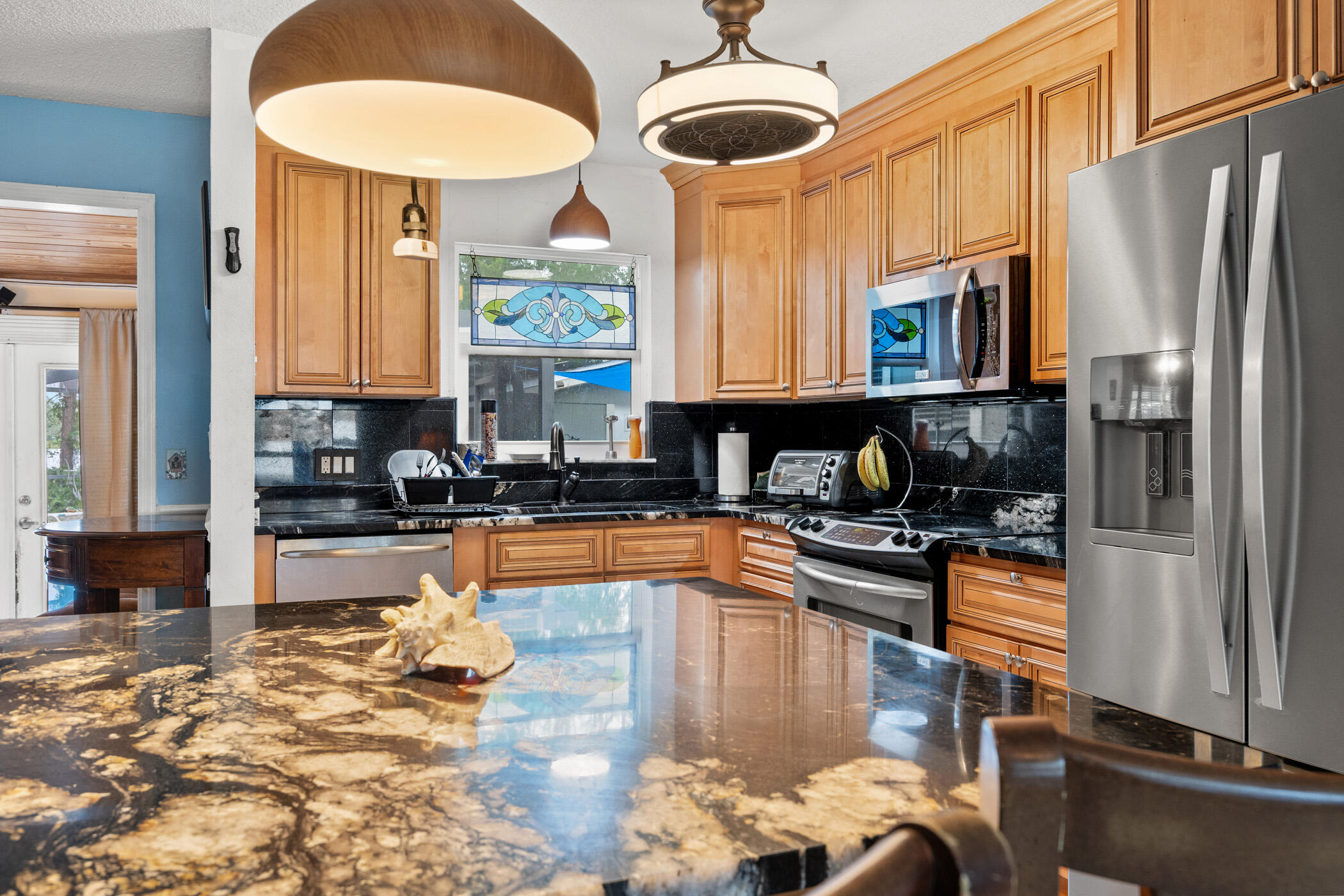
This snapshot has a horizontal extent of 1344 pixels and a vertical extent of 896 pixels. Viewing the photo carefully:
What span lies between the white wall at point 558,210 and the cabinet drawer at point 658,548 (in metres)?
0.96

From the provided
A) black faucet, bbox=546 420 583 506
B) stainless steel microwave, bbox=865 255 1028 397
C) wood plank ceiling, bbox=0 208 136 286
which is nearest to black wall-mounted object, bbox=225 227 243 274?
black faucet, bbox=546 420 583 506

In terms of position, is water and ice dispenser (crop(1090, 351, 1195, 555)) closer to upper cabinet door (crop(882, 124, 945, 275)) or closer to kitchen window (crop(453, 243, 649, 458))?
upper cabinet door (crop(882, 124, 945, 275))

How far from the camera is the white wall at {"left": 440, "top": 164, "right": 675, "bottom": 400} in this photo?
431cm

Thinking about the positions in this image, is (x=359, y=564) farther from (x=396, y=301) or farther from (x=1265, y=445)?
(x=1265, y=445)

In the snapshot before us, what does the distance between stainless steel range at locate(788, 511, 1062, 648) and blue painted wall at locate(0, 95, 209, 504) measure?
107 inches

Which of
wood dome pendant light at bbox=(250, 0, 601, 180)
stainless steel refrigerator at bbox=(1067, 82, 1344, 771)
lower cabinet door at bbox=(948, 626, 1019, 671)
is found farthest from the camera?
lower cabinet door at bbox=(948, 626, 1019, 671)

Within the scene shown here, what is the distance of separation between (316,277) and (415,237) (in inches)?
21.5

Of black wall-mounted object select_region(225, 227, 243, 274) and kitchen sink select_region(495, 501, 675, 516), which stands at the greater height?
black wall-mounted object select_region(225, 227, 243, 274)

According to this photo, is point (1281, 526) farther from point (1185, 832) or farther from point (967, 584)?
point (1185, 832)

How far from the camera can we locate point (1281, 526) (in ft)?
5.54

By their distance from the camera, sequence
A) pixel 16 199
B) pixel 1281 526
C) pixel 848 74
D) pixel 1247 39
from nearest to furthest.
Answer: pixel 1281 526, pixel 1247 39, pixel 848 74, pixel 16 199

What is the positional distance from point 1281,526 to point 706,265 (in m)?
2.93

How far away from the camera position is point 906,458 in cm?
404

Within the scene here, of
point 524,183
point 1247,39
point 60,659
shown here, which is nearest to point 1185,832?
point 60,659
